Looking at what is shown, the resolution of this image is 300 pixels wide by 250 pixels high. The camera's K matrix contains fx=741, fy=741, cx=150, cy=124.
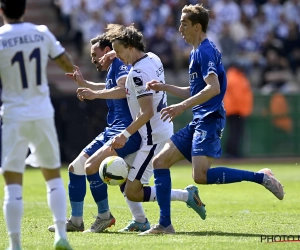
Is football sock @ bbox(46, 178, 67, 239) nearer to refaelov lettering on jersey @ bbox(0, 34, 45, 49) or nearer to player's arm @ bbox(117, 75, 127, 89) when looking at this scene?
refaelov lettering on jersey @ bbox(0, 34, 45, 49)

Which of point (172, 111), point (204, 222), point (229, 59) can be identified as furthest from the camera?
point (229, 59)

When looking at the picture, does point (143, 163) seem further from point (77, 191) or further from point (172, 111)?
point (172, 111)

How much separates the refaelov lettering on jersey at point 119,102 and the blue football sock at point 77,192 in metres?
0.76

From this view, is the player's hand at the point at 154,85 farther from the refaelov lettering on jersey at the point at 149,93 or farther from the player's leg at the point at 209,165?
the player's leg at the point at 209,165

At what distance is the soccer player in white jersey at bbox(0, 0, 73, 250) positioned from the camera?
247 inches

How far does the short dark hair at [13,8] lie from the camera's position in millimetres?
6285

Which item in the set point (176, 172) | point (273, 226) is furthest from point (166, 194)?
point (176, 172)

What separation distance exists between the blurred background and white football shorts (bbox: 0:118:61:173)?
12760 mm

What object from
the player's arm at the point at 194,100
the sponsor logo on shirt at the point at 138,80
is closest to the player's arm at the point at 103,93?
the sponsor logo on shirt at the point at 138,80

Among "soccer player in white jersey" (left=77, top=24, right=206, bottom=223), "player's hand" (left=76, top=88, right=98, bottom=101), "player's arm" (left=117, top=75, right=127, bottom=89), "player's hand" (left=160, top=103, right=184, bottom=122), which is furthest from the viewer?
"player's arm" (left=117, top=75, right=127, bottom=89)

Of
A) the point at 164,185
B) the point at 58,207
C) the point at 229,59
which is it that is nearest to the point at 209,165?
the point at 164,185

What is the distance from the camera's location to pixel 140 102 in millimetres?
7785

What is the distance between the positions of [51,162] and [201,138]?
1977mm

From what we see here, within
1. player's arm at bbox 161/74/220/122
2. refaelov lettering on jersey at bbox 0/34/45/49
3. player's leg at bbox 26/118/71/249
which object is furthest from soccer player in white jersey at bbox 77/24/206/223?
refaelov lettering on jersey at bbox 0/34/45/49
